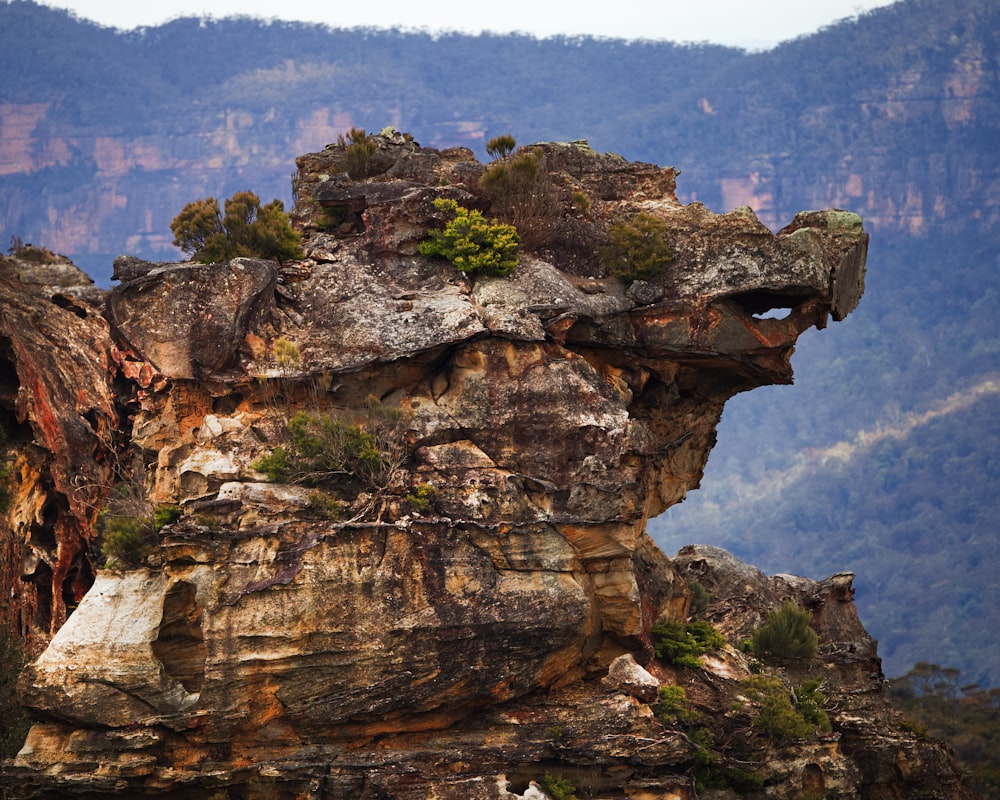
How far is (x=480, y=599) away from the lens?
36656 millimetres

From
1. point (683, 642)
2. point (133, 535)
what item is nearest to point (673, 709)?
point (683, 642)

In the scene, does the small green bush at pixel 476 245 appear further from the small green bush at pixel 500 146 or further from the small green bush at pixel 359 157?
the small green bush at pixel 500 146

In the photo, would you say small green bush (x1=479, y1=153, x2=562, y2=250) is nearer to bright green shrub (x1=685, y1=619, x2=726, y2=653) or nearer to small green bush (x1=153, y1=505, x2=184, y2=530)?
bright green shrub (x1=685, y1=619, x2=726, y2=653)

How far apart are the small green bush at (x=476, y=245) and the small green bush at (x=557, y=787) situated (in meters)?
14.1

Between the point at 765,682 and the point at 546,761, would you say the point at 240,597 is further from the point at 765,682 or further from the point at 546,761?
the point at 765,682

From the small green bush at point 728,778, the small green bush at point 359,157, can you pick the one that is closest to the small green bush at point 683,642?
the small green bush at point 728,778

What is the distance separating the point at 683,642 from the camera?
140ft

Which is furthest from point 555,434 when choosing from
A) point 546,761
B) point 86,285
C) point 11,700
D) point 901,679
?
point 901,679

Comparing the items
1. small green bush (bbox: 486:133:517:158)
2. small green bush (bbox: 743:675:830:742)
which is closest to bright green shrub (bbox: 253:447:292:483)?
small green bush (bbox: 743:675:830:742)

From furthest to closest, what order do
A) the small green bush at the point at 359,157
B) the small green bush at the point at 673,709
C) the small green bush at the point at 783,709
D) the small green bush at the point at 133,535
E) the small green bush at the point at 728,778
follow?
the small green bush at the point at 359,157 < the small green bush at the point at 783,709 < the small green bush at the point at 728,778 < the small green bush at the point at 673,709 < the small green bush at the point at 133,535

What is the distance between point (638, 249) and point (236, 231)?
39.0ft

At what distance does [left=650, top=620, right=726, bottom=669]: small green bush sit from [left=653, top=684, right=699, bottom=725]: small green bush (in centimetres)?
223

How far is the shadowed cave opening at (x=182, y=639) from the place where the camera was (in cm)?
3688

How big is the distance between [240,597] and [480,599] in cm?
587
